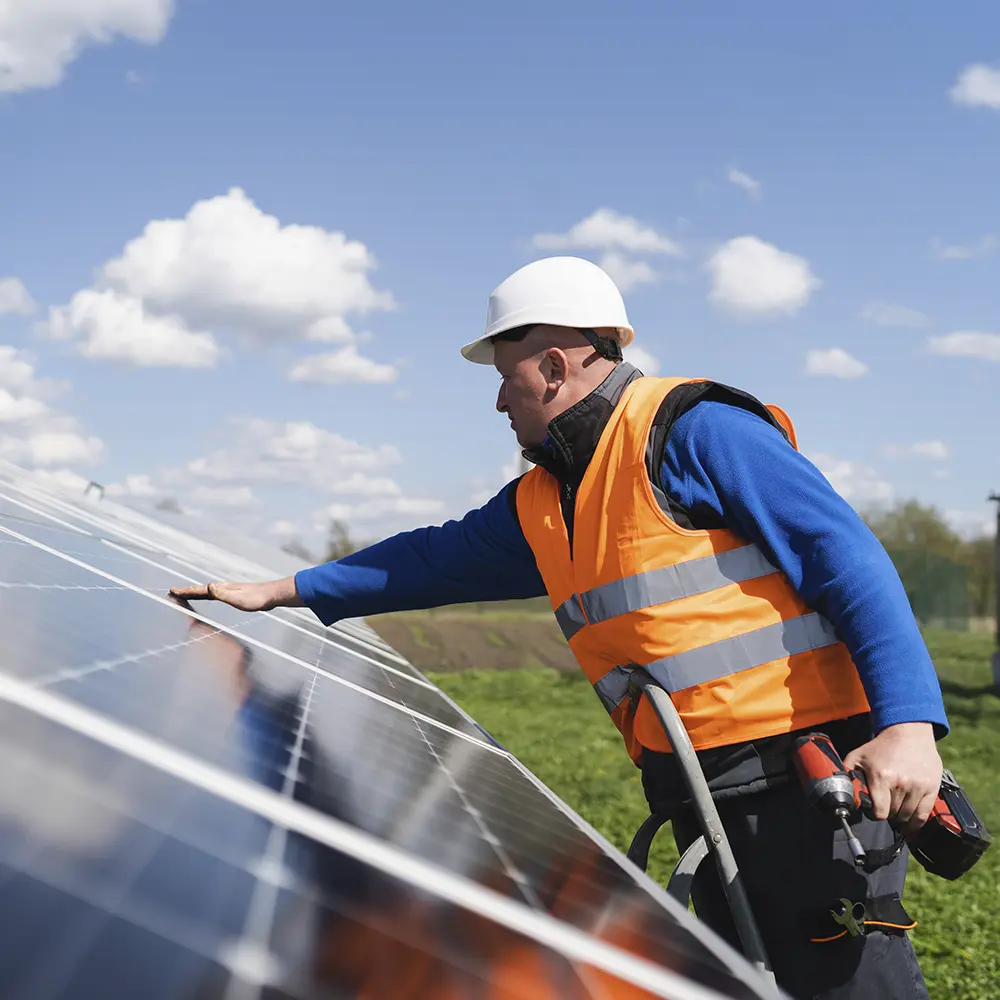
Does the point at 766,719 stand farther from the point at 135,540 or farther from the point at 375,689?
the point at 135,540

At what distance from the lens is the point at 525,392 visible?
9.83 ft

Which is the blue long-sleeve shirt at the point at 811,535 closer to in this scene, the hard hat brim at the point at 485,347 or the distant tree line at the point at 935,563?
the hard hat brim at the point at 485,347

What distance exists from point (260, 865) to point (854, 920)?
1.97 meters

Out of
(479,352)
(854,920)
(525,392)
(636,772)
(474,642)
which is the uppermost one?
(479,352)

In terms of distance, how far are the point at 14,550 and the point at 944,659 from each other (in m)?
20.7

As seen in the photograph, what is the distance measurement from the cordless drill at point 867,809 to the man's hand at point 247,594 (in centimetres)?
195

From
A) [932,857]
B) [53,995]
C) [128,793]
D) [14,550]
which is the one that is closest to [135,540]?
[14,550]

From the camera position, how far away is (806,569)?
101 inches

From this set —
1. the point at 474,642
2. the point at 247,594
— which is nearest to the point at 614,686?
the point at 247,594

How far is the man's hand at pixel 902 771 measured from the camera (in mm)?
2293

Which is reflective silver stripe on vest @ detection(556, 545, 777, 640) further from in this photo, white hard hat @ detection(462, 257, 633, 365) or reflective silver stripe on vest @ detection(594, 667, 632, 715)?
white hard hat @ detection(462, 257, 633, 365)

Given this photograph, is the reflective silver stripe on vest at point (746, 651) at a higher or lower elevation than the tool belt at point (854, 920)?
higher

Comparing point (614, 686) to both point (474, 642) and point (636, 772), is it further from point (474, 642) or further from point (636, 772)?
point (474, 642)

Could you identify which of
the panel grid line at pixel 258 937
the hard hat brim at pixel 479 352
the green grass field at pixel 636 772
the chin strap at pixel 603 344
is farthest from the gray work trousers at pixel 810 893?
the green grass field at pixel 636 772
